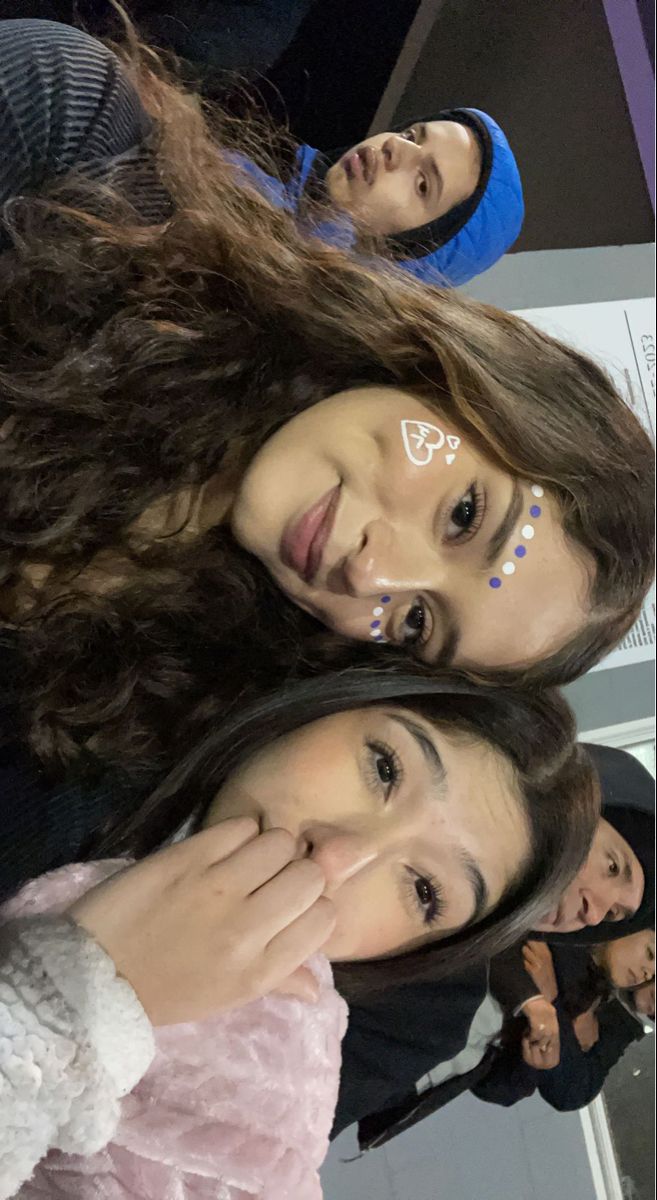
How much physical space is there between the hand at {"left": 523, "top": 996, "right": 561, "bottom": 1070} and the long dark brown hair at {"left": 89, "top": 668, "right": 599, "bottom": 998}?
0.08 m

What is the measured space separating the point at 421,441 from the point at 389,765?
0.26m

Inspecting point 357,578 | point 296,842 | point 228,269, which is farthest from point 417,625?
point 228,269

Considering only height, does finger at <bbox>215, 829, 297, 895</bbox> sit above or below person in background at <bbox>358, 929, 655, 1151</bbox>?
above

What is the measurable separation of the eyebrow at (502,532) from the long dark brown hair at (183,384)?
32 millimetres

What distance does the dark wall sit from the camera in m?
0.79

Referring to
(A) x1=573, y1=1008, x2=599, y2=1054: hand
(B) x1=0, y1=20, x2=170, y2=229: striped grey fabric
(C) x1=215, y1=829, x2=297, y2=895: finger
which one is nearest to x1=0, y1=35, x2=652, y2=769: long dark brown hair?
(B) x1=0, y1=20, x2=170, y2=229: striped grey fabric

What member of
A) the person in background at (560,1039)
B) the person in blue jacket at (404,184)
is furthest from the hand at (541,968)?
the person in blue jacket at (404,184)

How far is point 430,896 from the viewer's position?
0.69 meters

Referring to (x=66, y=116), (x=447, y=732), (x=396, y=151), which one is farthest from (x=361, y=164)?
(x=447, y=732)

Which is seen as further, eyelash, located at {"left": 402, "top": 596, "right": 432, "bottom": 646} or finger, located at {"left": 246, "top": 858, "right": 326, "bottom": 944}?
eyelash, located at {"left": 402, "top": 596, "right": 432, "bottom": 646}

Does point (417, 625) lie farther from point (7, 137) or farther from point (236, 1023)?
point (7, 137)

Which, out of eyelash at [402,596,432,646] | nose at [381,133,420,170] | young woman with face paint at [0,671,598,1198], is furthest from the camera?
Answer: nose at [381,133,420,170]

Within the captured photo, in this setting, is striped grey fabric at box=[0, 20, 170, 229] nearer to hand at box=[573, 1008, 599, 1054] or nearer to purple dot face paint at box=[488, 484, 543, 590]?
purple dot face paint at box=[488, 484, 543, 590]

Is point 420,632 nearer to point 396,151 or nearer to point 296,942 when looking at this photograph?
point 296,942
